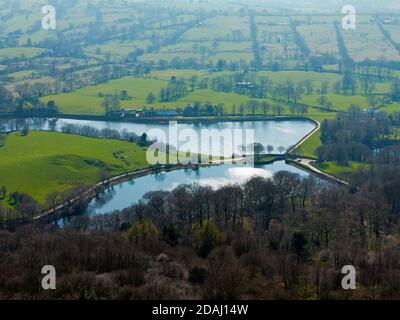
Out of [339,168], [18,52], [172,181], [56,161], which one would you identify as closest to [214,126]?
[339,168]

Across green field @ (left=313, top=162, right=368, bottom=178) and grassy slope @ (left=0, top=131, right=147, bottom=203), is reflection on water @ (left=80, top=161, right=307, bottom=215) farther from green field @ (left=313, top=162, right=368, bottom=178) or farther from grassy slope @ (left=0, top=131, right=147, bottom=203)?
grassy slope @ (left=0, top=131, right=147, bottom=203)

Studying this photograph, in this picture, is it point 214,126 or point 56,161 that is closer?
point 56,161

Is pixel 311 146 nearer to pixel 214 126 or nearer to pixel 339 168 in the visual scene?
pixel 339 168

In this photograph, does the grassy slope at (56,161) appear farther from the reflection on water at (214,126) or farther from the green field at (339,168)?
the green field at (339,168)

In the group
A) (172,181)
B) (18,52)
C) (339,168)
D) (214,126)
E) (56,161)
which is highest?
(18,52)

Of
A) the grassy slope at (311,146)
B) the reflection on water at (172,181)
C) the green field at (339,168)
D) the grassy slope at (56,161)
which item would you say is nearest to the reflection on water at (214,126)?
the grassy slope at (311,146)
